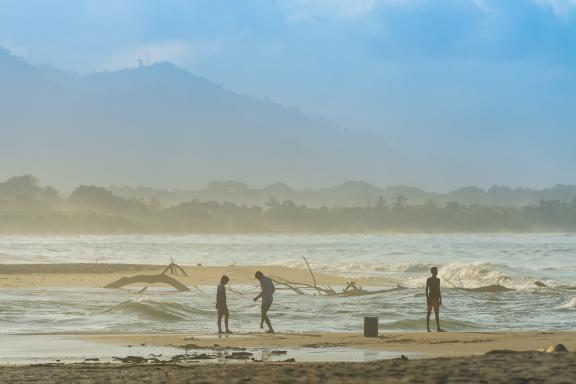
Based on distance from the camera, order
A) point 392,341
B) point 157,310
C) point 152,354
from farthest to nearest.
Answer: point 157,310
point 392,341
point 152,354

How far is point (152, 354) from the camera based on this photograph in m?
19.4

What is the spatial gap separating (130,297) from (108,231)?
14020 centimetres

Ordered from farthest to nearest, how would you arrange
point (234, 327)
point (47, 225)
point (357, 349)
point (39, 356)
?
point (47, 225), point (234, 327), point (357, 349), point (39, 356)

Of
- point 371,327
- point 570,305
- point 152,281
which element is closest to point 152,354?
point 371,327

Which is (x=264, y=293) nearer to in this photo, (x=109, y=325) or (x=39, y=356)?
(x=109, y=325)

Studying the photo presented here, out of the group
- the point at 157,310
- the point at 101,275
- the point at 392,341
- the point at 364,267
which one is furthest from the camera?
the point at 364,267

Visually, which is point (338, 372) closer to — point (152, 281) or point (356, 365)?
point (356, 365)

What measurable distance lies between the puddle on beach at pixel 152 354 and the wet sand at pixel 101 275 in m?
20.2

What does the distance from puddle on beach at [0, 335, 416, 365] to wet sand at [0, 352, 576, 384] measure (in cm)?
153

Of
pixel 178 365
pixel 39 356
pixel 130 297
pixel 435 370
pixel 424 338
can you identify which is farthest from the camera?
pixel 130 297

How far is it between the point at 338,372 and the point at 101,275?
123 feet

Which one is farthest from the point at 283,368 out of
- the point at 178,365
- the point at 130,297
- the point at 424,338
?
the point at 130,297

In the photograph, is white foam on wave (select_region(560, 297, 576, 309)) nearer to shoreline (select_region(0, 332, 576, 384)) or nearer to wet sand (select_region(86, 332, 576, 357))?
wet sand (select_region(86, 332, 576, 357))

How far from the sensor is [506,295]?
38375 mm
